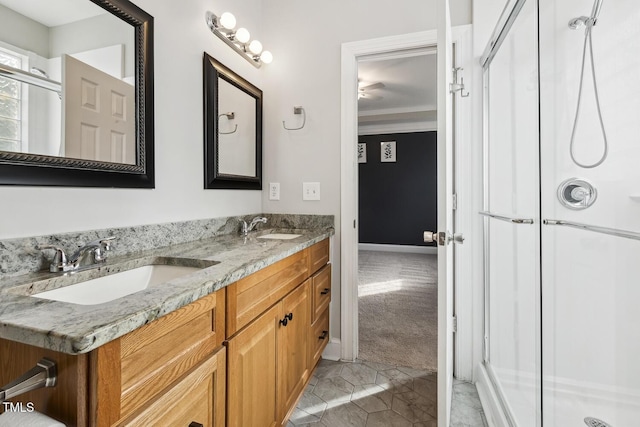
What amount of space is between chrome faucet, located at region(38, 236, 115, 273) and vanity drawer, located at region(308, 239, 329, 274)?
90 centimetres

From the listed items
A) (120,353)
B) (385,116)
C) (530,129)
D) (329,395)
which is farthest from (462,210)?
(385,116)

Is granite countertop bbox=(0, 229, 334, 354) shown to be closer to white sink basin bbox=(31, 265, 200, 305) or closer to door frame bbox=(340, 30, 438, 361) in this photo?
white sink basin bbox=(31, 265, 200, 305)

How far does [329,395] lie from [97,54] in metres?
1.88

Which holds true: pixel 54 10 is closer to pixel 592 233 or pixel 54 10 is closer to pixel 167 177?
pixel 167 177

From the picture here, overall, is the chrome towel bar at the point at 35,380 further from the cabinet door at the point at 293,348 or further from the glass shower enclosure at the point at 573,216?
the glass shower enclosure at the point at 573,216

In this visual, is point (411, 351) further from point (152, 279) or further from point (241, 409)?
point (152, 279)

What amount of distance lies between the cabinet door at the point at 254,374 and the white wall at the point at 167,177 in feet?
2.18

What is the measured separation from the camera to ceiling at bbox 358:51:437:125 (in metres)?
3.59

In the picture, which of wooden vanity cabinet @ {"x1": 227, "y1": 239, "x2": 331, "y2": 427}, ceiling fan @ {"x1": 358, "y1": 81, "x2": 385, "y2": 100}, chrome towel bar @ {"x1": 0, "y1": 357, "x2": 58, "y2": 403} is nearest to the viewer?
chrome towel bar @ {"x1": 0, "y1": 357, "x2": 58, "y2": 403}

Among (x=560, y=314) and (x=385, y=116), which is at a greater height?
(x=385, y=116)

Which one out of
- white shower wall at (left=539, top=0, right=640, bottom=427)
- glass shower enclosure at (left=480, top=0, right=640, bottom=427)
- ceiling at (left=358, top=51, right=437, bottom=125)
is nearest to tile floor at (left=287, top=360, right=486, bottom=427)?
glass shower enclosure at (left=480, top=0, right=640, bottom=427)

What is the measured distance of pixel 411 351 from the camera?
6.95 feet

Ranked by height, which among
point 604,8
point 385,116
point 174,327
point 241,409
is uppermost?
point 385,116

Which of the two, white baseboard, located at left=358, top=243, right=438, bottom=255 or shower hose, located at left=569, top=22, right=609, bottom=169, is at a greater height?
shower hose, located at left=569, top=22, right=609, bottom=169
